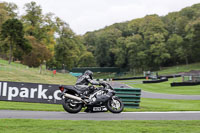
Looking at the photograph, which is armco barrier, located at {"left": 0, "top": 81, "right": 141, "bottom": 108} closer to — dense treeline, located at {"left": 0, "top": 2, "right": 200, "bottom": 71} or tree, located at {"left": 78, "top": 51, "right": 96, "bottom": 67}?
dense treeline, located at {"left": 0, "top": 2, "right": 200, "bottom": 71}

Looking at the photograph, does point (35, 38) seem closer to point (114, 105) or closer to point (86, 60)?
point (86, 60)

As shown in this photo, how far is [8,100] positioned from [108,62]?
291 feet

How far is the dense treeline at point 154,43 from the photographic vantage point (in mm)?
82938

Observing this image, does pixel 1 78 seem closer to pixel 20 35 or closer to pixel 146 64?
pixel 20 35

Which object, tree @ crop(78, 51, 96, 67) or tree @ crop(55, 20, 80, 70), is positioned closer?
tree @ crop(55, 20, 80, 70)

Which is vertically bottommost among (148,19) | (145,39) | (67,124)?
(67,124)

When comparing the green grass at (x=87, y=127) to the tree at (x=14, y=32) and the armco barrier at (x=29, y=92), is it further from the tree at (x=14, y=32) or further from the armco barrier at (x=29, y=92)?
the tree at (x=14, y=32)

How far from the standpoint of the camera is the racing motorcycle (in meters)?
10.3

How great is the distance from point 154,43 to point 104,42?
22.2 m

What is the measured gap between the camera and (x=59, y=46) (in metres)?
65.6

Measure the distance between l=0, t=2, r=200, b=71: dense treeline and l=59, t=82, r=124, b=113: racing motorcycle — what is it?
3774 cm

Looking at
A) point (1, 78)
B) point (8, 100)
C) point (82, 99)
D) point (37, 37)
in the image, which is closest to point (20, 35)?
point (37, 37)

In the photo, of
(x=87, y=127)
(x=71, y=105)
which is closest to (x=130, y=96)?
(x=71, y=105)

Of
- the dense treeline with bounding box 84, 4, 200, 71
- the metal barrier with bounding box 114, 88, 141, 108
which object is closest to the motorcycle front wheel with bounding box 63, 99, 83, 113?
the metal barrier with bounding box 114, 88, 141, 108
